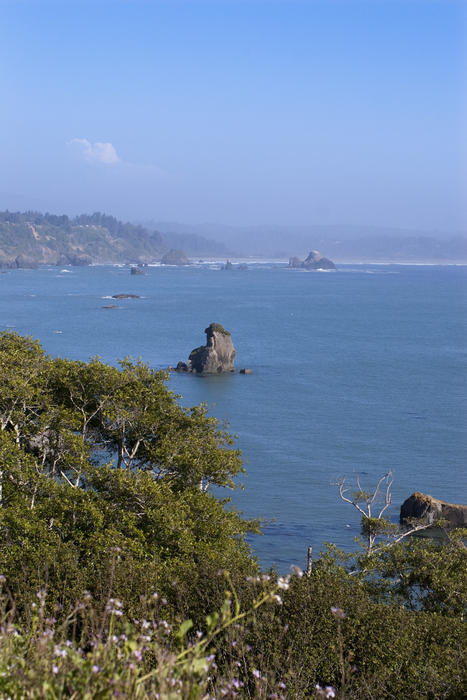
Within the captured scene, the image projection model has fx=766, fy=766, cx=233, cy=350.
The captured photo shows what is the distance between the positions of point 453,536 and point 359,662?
37.2 feet

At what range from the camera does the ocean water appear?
48438mm

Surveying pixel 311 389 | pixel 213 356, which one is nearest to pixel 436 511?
pixel 311 389

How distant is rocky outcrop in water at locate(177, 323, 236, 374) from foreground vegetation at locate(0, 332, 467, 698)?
63407mm

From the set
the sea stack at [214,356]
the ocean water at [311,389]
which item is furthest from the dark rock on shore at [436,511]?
the sea stack at [214,356]

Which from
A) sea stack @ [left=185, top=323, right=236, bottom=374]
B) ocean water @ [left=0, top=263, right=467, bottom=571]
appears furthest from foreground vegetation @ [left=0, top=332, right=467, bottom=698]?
sea stack @ [left=185, top=323, right=236, bottom=374]

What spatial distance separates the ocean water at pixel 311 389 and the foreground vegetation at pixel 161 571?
4.53 metres

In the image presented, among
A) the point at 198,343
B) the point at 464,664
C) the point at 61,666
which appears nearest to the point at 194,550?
the point at 464,664

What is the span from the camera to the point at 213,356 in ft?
300

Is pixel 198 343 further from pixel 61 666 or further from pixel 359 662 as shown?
pixel 61 666

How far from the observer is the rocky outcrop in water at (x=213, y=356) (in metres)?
91.1

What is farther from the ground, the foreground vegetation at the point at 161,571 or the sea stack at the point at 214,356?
the foreground vegetation at the point at 161,571

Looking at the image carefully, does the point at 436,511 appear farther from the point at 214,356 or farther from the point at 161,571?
the point at 214,356

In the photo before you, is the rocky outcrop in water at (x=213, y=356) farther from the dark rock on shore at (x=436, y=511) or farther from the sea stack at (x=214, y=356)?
the dark rock on shore at (x=436, y=511)

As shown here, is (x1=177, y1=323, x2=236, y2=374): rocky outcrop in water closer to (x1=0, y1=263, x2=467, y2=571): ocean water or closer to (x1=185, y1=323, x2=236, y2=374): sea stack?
(x1=185, y1=323, x2=236, y2=374): sea stack
